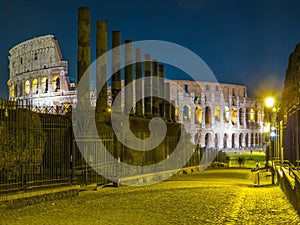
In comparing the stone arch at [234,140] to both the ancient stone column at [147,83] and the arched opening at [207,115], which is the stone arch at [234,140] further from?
the ancient stone column at [147,83]

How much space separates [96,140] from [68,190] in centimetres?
194

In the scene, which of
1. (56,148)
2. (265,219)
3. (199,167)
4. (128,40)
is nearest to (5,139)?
(56,148)

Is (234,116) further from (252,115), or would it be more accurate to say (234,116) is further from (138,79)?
(138,79)

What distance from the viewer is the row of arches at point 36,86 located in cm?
4047

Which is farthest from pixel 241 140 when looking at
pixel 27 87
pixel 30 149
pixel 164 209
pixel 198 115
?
pixel 164 209

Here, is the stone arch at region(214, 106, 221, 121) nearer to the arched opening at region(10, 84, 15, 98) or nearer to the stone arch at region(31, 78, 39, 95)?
the stone arch at region(31, 78, 39, 95)


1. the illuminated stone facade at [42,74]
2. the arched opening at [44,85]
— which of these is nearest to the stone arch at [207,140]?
the illuminated stone facade at [42,74]

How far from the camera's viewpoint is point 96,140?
10211 millimetres

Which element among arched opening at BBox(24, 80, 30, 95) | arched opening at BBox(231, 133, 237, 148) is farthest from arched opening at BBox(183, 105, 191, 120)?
arched opening at BBox(24, 80, 30, 95)

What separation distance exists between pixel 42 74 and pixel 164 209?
3653cm

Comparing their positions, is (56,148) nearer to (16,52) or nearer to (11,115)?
(11,115)

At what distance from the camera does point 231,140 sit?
5409 cm

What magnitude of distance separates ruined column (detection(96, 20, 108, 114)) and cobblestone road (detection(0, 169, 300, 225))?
7.49 m

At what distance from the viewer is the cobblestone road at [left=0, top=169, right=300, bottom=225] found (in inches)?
238
